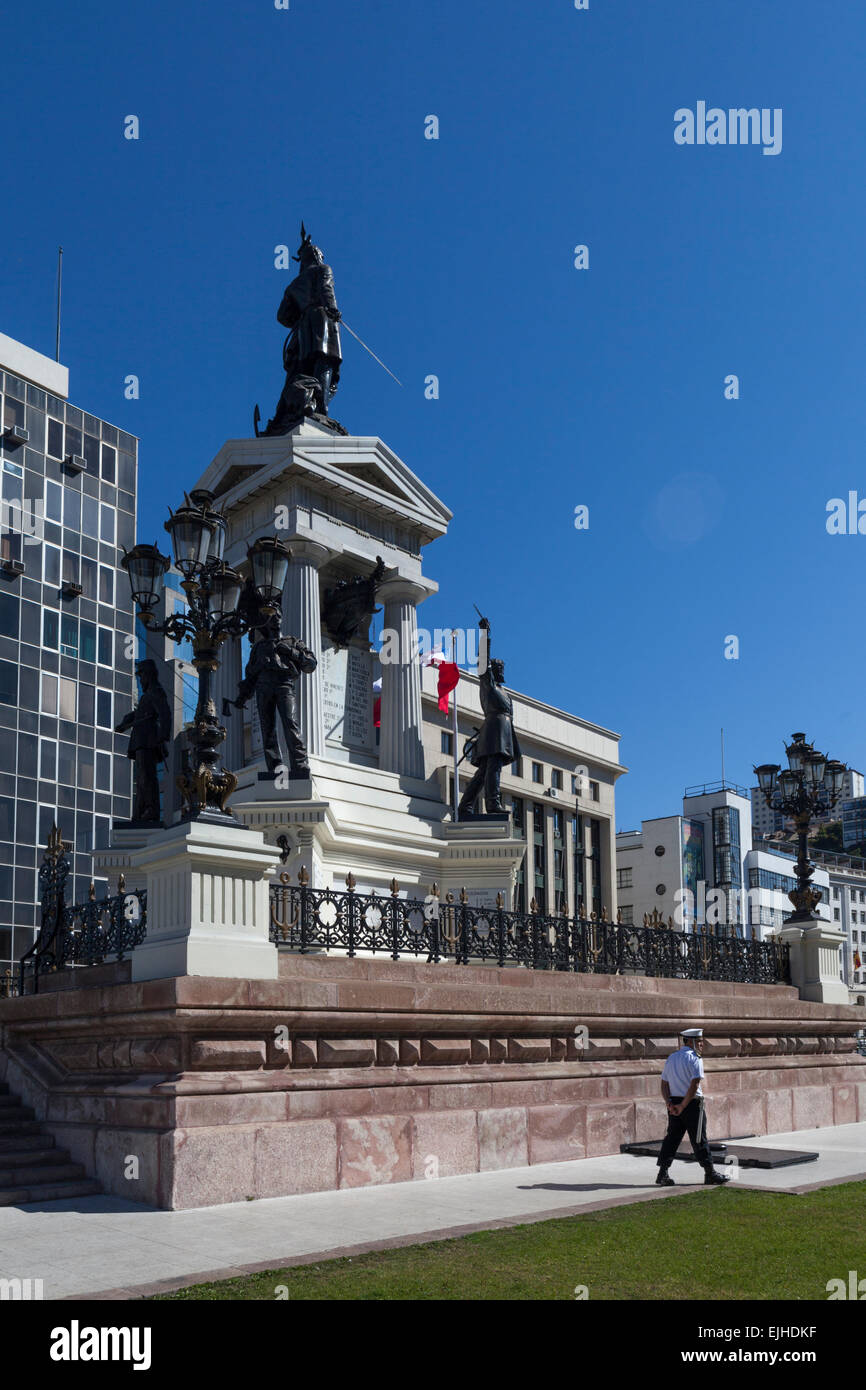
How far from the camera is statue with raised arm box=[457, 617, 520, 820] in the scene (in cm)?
2170

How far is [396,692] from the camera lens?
21.6m

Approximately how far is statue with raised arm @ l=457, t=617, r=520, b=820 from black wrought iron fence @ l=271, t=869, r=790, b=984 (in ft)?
6.93

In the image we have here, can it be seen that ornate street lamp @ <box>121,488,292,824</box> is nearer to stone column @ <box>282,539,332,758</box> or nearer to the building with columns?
the building with columns

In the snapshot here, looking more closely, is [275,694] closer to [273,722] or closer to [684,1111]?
[273,722]

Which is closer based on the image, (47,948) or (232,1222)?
(232,1222)

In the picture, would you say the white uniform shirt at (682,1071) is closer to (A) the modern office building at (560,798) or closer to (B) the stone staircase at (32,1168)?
(B) the stone staircase at (32,1168)

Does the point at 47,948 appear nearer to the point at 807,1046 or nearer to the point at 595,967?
the point at 595,967

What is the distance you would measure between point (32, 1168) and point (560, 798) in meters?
78.7

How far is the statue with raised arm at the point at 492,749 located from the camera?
2170cm

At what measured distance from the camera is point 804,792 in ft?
76.5

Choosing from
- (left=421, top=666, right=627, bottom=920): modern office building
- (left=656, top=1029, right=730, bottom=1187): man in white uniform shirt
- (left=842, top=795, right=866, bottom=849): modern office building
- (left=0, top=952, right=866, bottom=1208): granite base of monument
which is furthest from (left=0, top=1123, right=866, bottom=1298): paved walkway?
(left=842, top=795, right=866, bottom=849): modern office building

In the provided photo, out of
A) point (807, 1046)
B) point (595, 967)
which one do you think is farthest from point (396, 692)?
point (807, 1046)

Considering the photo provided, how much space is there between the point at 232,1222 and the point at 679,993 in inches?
410
